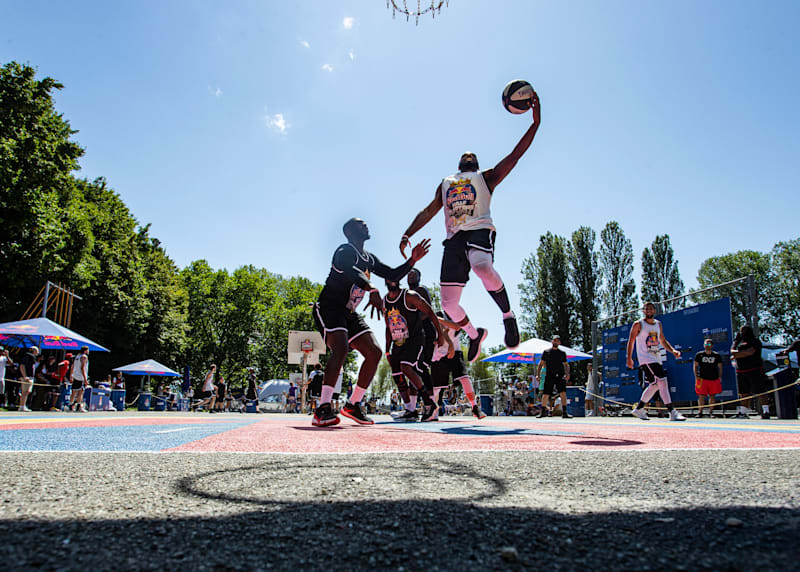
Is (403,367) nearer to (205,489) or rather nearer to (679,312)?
(205,489)

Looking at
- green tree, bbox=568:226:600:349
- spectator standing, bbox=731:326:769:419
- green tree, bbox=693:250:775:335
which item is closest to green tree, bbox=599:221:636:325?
green tree, bbox=568:226:600:349

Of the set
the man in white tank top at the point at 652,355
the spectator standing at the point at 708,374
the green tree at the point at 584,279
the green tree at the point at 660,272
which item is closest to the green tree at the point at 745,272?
the green tree at the point at 660,272

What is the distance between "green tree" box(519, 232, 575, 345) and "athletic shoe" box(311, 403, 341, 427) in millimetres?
36727

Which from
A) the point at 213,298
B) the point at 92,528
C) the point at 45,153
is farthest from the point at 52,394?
the point at 213,298

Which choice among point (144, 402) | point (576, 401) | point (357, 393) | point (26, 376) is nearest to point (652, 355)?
point (357, 393)

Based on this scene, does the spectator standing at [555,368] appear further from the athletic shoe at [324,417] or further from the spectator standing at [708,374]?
the athletic shoe at [324,417]

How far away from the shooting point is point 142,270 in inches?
1309

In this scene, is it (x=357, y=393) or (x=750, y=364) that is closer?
(x=357, y=393)

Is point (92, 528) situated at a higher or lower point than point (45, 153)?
lower

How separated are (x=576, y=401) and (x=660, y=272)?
32402 millimetres

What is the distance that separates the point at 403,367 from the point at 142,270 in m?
30.6

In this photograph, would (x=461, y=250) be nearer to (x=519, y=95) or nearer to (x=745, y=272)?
(x=519, y=95)

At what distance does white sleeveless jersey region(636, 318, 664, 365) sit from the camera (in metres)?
8.13

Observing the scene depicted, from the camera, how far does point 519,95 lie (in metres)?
5.52
